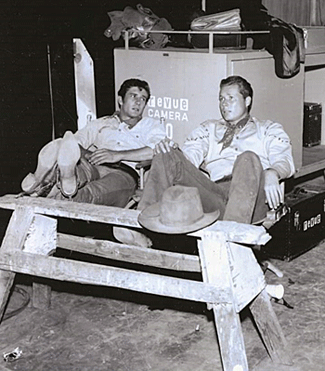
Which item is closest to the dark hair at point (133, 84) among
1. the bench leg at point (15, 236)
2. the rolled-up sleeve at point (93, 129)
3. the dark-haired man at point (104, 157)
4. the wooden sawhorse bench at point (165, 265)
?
the dark-haired man at point (104, 157)

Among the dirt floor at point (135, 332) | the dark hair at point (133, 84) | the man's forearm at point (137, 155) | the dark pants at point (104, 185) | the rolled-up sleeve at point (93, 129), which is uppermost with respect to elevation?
the dark hair at point (133, 84)

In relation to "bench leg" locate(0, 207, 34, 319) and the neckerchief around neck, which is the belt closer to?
the neckerchief around neck

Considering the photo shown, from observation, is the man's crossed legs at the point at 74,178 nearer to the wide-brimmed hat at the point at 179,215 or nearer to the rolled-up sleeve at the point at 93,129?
the rolled-up sleeve at the point at 93,129

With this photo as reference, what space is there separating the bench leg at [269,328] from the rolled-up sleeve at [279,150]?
0.75 meters

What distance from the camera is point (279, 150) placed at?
3.90m

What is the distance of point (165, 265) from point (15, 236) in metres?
0.80

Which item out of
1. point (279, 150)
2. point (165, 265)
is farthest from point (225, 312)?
point (279, 150)

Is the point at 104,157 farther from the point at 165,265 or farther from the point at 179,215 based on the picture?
the point at 179,215

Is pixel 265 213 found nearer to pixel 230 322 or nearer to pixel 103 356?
pixel 230 322

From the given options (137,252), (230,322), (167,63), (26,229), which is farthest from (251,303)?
(167,63)

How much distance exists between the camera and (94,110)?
201 inches

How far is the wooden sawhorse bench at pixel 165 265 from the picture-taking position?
301cm

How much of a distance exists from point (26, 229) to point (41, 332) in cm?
68

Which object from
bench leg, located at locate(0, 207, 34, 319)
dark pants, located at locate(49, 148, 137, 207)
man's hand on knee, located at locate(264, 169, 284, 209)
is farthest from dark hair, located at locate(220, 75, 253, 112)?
bench leg, located at locate(0, 207, 34, 319)
